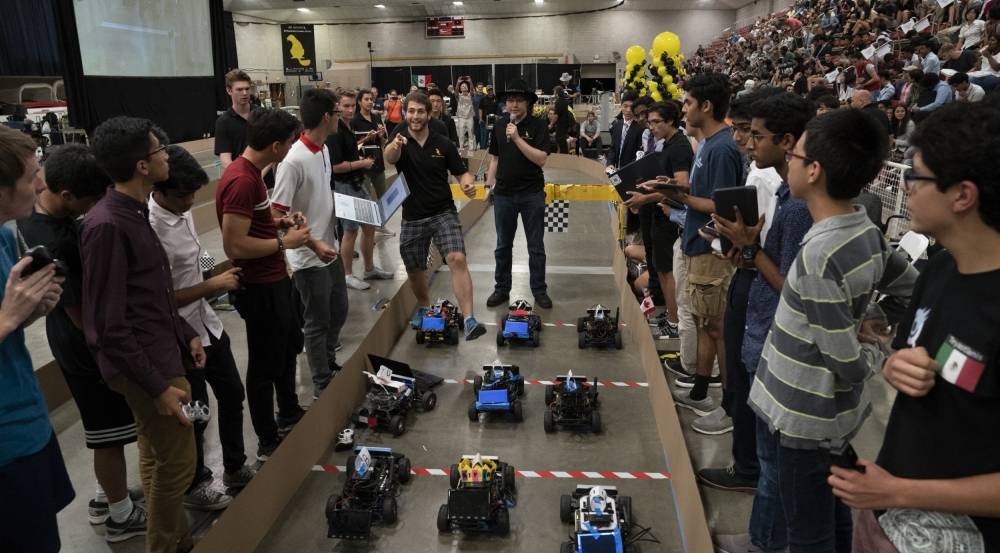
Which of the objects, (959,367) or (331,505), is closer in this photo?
(959,367)

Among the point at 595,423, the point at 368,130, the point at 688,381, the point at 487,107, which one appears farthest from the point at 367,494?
the point at 487,107

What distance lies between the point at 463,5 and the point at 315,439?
88.5ft

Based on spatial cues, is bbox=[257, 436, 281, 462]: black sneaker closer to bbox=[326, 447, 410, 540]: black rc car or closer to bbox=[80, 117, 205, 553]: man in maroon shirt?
bbox=[326, 447, 410, 540]: black rc car

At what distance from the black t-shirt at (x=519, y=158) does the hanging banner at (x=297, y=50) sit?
14976 mm

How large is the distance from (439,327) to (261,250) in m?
2.01

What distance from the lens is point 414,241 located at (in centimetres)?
486

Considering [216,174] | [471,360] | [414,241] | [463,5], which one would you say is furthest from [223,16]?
[463,5]

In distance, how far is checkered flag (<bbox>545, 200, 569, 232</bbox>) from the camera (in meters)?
7.55

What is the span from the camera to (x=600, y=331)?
4.84 m

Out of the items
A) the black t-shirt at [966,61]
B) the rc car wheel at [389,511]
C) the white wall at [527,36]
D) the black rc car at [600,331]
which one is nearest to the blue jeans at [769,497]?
the rc car wheel at [389,511]

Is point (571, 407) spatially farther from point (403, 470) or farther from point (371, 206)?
point (371, 206)

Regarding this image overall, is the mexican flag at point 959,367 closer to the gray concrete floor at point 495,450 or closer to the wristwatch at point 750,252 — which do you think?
the wristwatch at point 750,252

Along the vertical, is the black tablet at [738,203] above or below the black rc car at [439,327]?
above

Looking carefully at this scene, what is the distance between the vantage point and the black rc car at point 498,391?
377 cm
